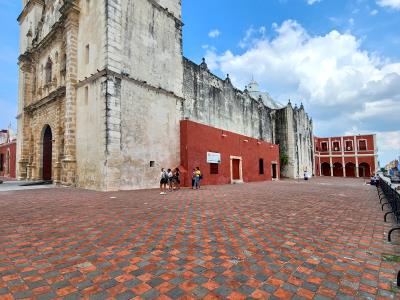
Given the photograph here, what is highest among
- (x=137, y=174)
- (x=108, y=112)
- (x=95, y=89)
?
(x=95, y=89)

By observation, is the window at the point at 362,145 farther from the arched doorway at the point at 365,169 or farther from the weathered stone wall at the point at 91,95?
the weathered stone wall at the point at 91,95

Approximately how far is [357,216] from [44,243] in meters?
6.88

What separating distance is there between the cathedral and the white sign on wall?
7.48ft

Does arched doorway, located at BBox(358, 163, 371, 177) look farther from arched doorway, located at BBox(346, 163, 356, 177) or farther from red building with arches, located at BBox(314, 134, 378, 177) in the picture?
arched doorway, located at BBox(346, 163, 356, 177)

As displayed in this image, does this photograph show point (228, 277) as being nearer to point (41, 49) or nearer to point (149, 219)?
point (149, 219)

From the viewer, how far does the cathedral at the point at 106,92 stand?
501 inches

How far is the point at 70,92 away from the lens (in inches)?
572

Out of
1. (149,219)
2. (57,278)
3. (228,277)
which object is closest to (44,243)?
(57,278)

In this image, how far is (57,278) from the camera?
266 centimetres

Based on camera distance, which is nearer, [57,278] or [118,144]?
[57,278]

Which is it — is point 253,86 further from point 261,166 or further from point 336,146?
point 261,166

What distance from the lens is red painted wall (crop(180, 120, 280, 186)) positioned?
1580cm

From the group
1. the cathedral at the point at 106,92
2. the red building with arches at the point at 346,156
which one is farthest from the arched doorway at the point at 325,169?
the cathedral at the point at 106,92

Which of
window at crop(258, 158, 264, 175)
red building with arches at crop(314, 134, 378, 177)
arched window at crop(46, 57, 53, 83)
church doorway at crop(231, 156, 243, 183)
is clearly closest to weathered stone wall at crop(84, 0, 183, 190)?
church doorway at crop(231, 156, 243, 183)
